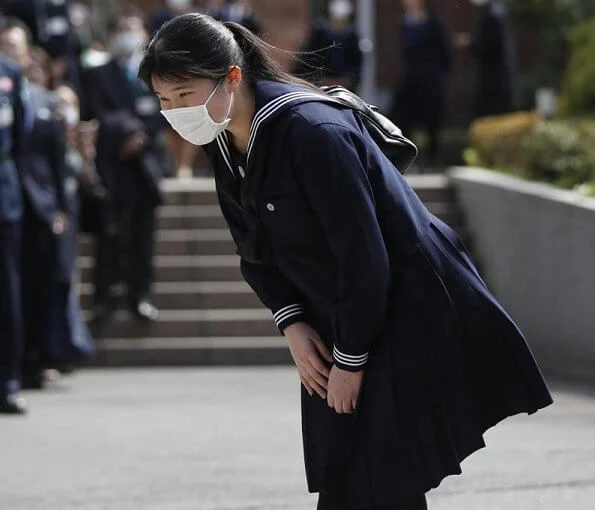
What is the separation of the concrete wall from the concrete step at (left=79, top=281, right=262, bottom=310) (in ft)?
6.54

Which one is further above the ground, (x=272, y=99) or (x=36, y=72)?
(x=272, y=99)

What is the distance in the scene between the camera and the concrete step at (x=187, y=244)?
42.5 feet

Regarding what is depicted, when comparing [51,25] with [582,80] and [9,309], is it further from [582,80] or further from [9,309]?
[9,309]

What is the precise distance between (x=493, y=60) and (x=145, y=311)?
22.8ft

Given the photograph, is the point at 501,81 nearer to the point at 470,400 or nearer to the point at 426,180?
the point at 426,180

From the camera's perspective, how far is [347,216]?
11.9 feet

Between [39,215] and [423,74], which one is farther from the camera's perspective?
[423,74]

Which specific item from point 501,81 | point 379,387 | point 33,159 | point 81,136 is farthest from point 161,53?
point 501,81

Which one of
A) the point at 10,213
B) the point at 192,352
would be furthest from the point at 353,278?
the point at 192,352

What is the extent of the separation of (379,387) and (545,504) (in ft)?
7.16

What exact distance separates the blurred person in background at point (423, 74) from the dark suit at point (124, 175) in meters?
4.36

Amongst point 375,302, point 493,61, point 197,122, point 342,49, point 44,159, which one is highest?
point 197,122

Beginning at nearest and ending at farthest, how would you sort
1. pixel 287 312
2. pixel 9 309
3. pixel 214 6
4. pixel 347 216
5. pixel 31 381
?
pixel 347 216, pixel 287 312, pixel 9 309, pixel 31 381, pixel 214 6

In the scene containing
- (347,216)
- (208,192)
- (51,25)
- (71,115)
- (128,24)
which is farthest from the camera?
(51,25)
